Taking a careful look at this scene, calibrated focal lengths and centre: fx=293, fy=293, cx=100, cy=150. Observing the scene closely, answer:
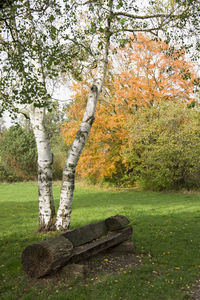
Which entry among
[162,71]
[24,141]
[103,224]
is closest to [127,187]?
[162,71]

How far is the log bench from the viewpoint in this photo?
5344 mm

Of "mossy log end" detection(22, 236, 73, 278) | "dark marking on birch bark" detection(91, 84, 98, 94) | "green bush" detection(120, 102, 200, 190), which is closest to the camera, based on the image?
"mossy log end" detection(22, 236, 73, 278)

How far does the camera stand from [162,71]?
78.9 ft

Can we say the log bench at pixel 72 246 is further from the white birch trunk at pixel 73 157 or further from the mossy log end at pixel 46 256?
the white birch trunk at pixel 73 157

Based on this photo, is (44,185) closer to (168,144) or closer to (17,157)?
(168,144)

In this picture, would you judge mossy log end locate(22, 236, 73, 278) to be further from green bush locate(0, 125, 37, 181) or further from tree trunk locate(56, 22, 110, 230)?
green bush locate(0, 125, 37, 181)

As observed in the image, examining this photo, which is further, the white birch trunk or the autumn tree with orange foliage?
the autumn tree with orange foliage

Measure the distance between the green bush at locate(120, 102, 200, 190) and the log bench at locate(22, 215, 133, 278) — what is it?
13.9 m

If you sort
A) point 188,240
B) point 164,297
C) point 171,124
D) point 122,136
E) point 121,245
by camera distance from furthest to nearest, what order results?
1. point 122,136
2. point 171,124
3. point 188,240
4. point 121,245
5. point 164,297

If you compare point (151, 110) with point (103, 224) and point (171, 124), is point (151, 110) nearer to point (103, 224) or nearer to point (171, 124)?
point (171, 124)

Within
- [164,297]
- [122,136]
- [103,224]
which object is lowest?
[164,297]

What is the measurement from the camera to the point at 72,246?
18.7ft

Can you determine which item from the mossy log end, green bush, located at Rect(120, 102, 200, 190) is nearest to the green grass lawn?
the mossy log end

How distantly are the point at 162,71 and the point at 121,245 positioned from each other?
19455mm
